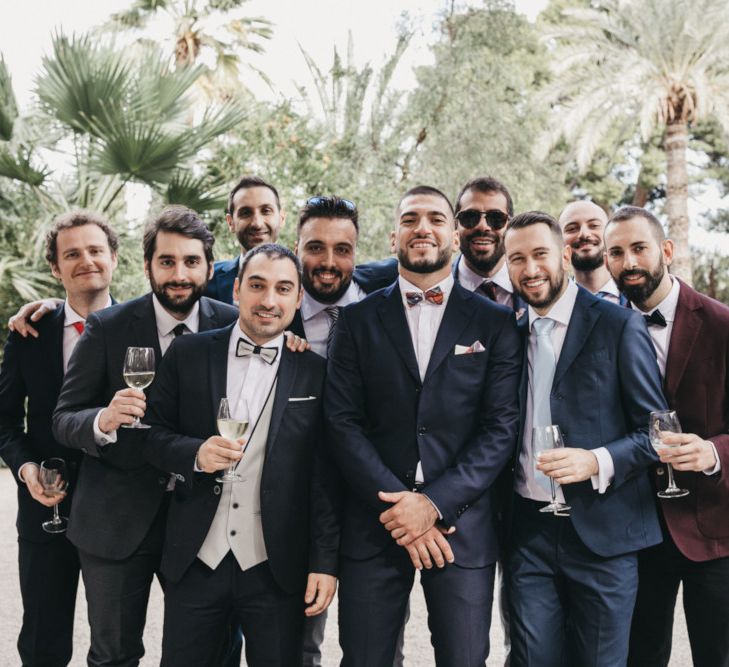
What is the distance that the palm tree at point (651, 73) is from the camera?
17.9 meters

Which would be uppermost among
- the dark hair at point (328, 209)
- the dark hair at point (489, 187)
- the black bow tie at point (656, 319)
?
the dark hair at point (489, 187)

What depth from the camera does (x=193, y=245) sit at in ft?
12.7

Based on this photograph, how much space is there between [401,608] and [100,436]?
61.6 inches

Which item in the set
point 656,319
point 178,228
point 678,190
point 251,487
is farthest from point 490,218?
point 678,190

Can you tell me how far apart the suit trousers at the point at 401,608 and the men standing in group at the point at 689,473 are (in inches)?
38.0

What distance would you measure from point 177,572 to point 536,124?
20970 mm

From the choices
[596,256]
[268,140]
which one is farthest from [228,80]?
[596,256]

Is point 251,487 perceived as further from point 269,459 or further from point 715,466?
point 715,466

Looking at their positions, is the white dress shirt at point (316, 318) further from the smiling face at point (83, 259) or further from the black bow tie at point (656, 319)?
the black bow tie at point (656, 319)

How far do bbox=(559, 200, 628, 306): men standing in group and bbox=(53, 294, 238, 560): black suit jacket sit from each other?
2937 millimetres

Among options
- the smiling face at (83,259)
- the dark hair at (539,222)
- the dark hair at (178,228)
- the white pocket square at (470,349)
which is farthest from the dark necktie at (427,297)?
the smiling face at (83,259)

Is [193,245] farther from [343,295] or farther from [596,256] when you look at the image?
[596,256]

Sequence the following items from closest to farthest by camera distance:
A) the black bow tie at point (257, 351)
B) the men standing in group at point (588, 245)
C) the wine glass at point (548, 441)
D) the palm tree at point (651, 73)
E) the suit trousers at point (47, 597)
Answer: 1. the wine glass at point (548, 441)
2. the black bow tie at point (257, 351)
3. the suit trousers at point (47, 597)
4. the men standing in group at point (588, 245)
5. the palm tree at point (651, 73)

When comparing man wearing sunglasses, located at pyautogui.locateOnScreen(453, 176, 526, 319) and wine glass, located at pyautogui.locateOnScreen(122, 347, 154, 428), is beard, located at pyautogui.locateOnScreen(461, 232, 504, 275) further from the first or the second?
wine glass, located at pyautogui.locateOnScreen(122, 347, 154, 428)
